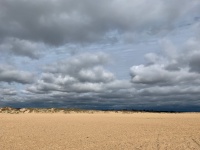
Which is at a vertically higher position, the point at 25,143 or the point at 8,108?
the point at 8,108

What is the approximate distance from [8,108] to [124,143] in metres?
92.8

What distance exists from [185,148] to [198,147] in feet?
3.44

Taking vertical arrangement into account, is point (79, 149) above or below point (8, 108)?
below

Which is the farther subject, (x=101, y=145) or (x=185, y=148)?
(x=101, y=145)

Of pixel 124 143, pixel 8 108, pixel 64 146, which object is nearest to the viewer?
pixel 64 146

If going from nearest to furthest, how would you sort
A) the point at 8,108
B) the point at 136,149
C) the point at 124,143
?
the point at 136,149
the point at 124,143
the point at 8,108

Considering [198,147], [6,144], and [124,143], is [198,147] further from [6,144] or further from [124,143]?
[6,144]

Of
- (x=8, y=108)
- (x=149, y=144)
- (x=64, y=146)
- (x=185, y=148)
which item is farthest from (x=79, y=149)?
(x=8, y=108)

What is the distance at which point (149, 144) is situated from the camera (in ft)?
74.6

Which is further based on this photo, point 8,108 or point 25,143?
point 8,108

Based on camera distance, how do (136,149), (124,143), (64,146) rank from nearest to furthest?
(136,149)
(64,146)
(124,143)

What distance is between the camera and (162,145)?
73.2ft

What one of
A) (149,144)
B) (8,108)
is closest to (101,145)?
(149,144)

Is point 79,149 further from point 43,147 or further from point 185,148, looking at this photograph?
point 185,148
